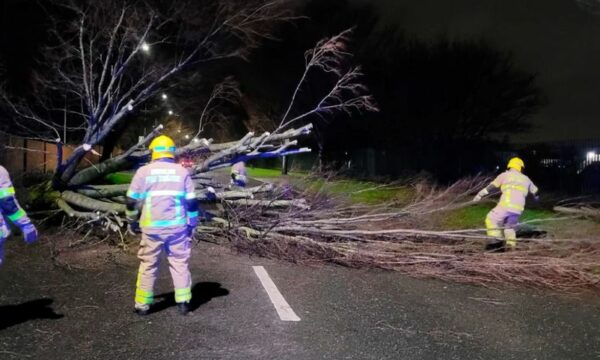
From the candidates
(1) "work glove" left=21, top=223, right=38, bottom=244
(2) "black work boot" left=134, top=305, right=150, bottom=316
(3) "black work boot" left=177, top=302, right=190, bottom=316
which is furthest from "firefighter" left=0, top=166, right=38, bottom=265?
(3) "black work boot" left=177, top=302, right=190, bottom=316

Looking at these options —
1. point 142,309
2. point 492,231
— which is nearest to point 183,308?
point 142,309

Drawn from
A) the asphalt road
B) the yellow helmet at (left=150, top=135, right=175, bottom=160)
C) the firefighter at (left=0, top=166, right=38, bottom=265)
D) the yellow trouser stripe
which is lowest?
the asphalt road

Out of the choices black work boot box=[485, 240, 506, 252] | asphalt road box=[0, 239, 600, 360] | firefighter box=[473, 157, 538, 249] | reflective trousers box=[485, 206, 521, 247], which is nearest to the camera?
asphalt road box=[0, 239, 600, 360]

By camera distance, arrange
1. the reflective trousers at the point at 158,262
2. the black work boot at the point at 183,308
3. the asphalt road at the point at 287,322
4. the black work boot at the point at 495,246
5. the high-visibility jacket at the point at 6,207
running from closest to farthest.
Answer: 1. the asphalt road at the point at 287,322
2. the high-visibility jacket at the point at 6,207
3. the reflective trousers at the point at 158,262
4. the black work boot at the point at 183,308
5. the black work boot at the point at 495,246

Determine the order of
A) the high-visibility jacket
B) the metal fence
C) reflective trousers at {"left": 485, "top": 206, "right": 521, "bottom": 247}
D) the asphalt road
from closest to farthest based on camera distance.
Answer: the asphalt road, the high-visibility jacket, reflective trousers at {"left": 485, "top": 206, "right": 521, "bottom": 247}, the metal fence

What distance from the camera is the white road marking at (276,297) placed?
485 centimetres

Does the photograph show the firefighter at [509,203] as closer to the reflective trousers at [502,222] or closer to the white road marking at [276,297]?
the reflective trousers at [502,222]

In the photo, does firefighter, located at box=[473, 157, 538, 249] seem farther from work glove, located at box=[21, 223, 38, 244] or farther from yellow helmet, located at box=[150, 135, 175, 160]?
work glove, located at box=[21, 223, 38, 244]

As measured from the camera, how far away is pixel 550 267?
6.15m

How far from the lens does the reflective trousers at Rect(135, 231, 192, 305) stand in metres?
4.61

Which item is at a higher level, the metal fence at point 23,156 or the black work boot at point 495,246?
the metal fence at point 23,156

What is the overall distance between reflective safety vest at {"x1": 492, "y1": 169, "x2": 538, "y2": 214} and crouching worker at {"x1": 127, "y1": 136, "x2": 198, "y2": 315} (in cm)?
498

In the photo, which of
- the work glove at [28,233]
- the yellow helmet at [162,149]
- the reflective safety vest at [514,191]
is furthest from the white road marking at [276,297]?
the reflective safety vest at [514,191]

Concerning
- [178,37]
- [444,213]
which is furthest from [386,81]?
[444,213]
